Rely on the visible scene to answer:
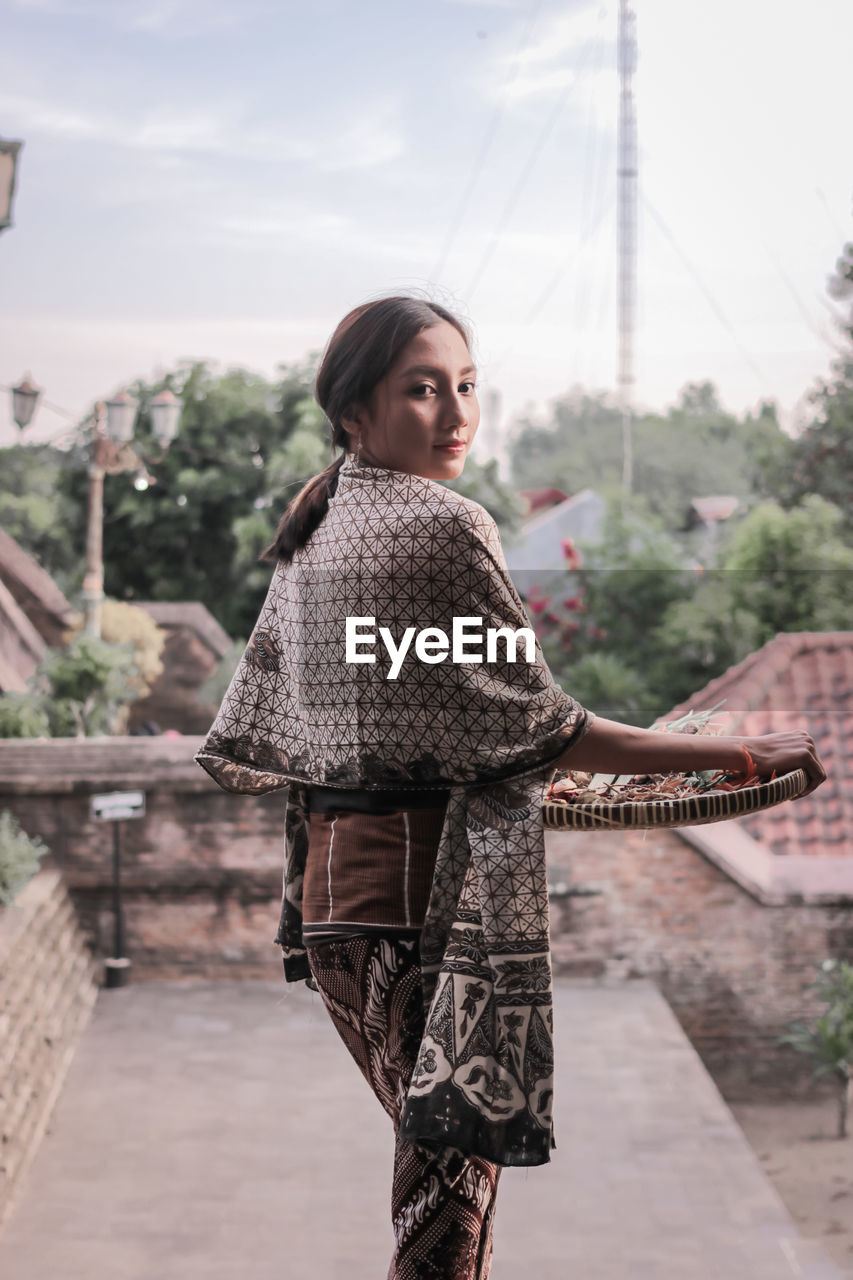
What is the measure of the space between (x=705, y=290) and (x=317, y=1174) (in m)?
12.4

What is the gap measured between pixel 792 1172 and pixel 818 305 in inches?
252

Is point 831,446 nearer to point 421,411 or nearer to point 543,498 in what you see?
point 543,498

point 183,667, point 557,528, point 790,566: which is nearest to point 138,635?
point 183,667

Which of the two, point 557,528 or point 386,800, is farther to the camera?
point 557,528

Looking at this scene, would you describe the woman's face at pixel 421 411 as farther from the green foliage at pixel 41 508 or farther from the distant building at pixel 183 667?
the green foliage at pixel 41 508

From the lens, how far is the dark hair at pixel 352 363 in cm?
110

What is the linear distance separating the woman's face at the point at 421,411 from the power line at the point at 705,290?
12.9 metres

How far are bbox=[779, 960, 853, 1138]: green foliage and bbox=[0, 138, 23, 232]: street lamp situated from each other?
4.90 metres

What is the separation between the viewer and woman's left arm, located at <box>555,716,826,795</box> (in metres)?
1.01

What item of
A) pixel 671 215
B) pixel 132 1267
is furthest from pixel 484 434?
pixel 132 1267

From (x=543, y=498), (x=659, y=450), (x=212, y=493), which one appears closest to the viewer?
(x=212, y=493)

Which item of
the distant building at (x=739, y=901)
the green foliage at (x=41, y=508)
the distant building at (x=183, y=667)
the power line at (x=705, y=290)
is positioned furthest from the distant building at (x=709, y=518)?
the green foliage at (x=41, y=508)

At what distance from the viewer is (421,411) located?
1.09 metres
